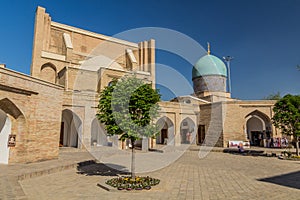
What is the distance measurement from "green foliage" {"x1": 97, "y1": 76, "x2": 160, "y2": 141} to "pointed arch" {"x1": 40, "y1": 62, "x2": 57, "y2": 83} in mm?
17925

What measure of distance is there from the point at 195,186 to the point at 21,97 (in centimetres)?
790

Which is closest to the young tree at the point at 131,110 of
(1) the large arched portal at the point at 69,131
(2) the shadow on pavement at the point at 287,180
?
(2) the shadow on pavement at the point at 287,180

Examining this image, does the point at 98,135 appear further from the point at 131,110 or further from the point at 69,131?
the point at 131,110

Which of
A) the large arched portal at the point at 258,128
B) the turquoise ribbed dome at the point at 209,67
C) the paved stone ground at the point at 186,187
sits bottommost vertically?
the paved stone ground at the point at 186,187

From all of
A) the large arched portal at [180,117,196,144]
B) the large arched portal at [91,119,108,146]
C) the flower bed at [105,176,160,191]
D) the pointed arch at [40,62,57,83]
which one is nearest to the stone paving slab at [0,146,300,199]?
the flower bed at [105,176,160,191]

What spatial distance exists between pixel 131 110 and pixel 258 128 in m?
23.5

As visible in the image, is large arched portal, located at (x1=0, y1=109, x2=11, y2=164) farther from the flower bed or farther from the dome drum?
the dome drum

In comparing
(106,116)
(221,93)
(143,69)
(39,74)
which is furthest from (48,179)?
(221,93)

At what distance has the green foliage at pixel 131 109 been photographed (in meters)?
6.84

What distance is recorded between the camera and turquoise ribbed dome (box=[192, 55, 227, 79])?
29920 millimetres

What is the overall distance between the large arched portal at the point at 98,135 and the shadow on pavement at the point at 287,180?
1450 cm

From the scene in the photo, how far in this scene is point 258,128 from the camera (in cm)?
2600

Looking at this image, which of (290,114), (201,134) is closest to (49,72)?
(201,134)

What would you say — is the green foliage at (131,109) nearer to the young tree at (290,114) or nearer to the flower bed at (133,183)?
the flower bed at (133,183)
